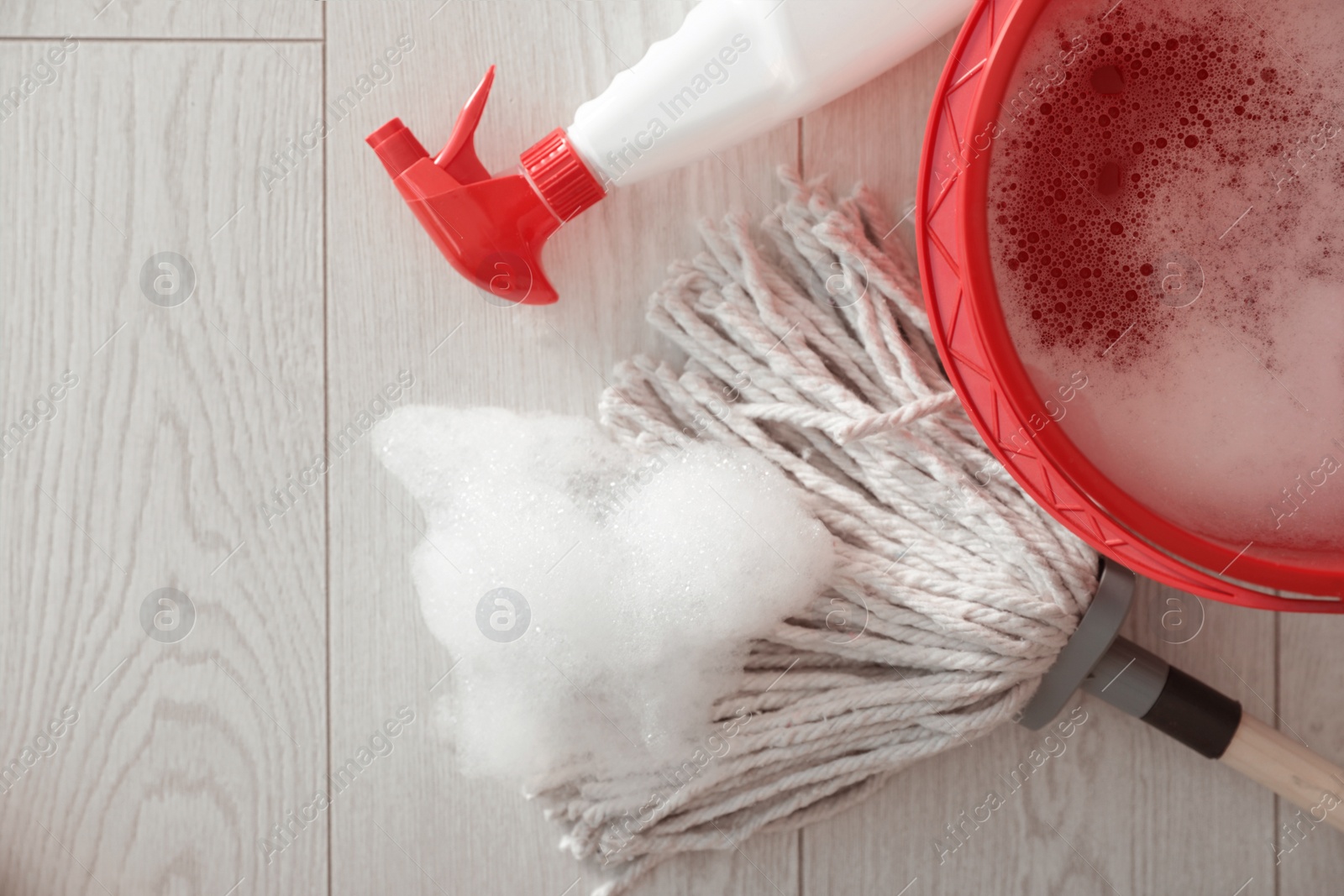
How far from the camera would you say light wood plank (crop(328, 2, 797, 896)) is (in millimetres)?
650

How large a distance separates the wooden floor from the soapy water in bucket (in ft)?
0.59

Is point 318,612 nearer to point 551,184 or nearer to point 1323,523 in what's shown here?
Answer: point 551,184

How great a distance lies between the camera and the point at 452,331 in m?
0.66

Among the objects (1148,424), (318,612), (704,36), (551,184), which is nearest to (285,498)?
(318,612)

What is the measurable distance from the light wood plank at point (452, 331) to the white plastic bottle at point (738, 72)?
0.16ft

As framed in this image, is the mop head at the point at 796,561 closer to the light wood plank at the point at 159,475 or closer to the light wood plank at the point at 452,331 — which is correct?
the light wood plank at the point at 452,331

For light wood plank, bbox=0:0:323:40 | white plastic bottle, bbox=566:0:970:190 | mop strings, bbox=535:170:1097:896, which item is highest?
light wood plank, bbox=0:0:323:40

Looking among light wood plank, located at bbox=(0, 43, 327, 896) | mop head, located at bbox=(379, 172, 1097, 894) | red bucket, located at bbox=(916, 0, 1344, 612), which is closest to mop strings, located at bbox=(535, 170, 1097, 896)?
mop head, located at bbox=(379, 172, 1097, 894)

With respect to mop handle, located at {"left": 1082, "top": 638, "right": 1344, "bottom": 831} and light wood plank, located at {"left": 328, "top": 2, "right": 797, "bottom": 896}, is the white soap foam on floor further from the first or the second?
mop handle, located at {"left": 1082, "top": 638, "right": 1344, "bottom": 831}

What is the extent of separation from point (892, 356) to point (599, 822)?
0.37 metres

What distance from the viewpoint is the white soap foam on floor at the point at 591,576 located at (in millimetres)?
607

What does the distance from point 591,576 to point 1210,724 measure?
403mm

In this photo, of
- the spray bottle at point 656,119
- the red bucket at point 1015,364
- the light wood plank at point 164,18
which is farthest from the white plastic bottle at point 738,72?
the light wood plank at point 164,18

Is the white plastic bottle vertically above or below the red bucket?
above
